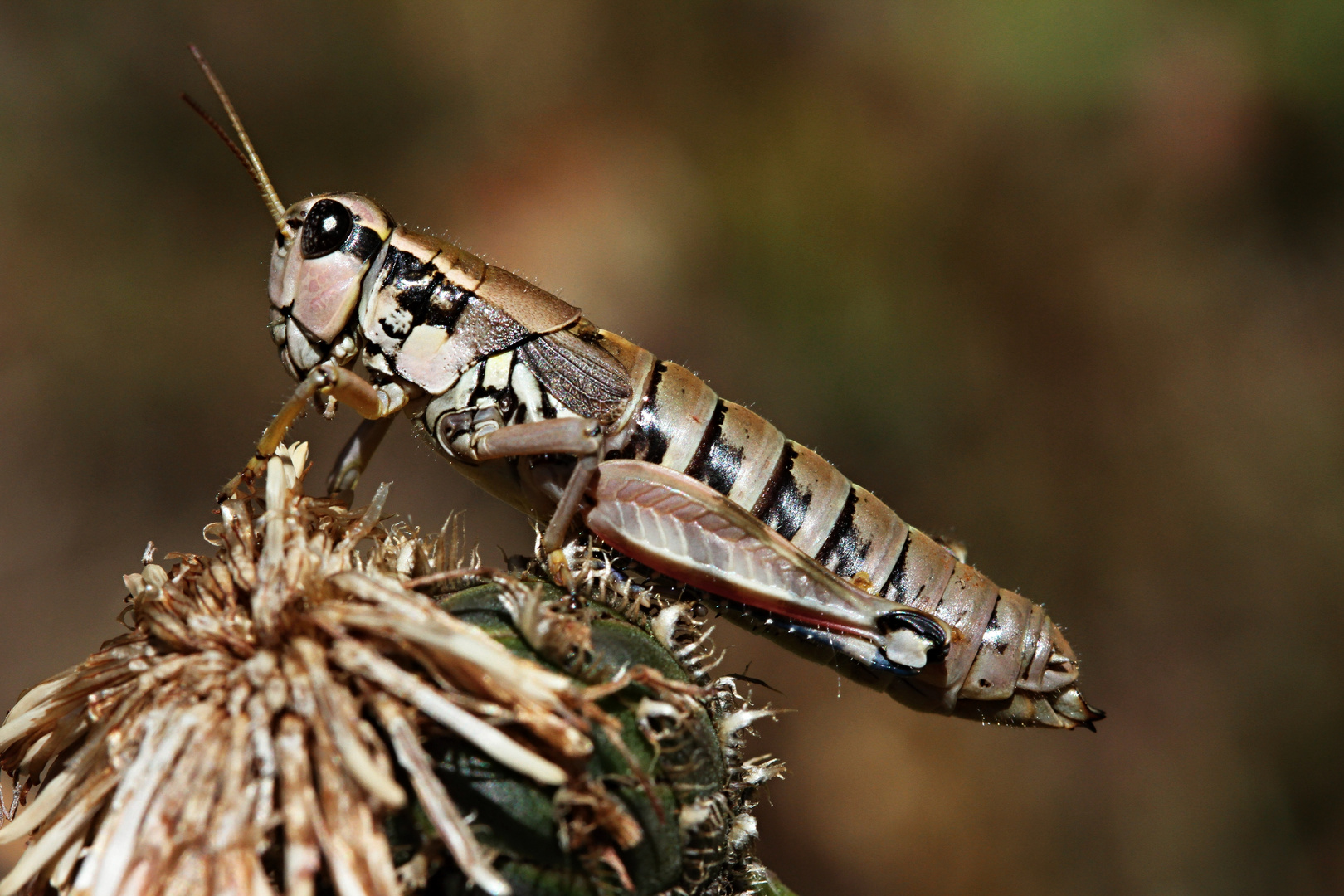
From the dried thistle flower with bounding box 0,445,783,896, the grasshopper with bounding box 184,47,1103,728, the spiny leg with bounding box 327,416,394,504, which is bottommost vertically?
the dried thistle flower with bounding box 0,445,783,896

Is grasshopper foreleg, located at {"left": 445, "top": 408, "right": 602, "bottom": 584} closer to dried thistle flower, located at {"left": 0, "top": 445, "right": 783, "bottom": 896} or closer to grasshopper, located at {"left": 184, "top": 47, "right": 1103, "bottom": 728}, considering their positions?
grasshopper, located at {"left": 184, "top": 47, "right": 1103, "bottom": 728}

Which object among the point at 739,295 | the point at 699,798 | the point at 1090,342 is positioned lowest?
the point at 699,798

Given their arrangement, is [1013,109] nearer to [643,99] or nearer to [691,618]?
[643,99]

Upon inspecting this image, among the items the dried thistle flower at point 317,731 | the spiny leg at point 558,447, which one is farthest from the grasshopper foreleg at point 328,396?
the dried thistle flower at point 317,731

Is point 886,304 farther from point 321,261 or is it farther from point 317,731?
point 317,731

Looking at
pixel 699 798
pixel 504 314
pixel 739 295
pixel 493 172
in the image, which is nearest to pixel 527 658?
pixel 699 798

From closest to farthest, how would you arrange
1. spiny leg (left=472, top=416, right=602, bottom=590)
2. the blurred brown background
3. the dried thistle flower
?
the dried thistle flower, spiny leg (left=472, top=416, right=602, bottom=590), the blurred brown background

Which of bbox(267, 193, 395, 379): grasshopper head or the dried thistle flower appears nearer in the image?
the dried thistle flower

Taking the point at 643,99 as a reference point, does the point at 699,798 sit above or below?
below

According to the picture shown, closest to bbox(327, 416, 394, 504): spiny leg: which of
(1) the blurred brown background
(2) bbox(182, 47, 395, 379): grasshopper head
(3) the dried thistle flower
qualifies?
(2) bbox(182, 47, 395, 379): grasshopper head
